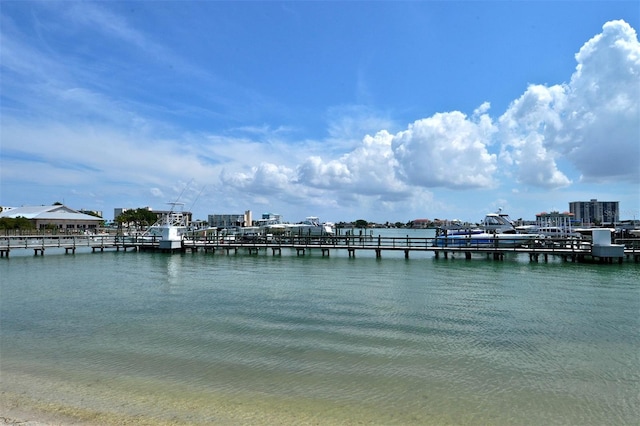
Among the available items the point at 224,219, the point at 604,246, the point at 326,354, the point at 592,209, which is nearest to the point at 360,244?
the point at 604,246

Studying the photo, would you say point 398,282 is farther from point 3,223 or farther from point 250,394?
point 3,223

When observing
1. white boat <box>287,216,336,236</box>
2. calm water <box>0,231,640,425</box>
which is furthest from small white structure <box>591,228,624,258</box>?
white boat <box>287,216,336,236</box>

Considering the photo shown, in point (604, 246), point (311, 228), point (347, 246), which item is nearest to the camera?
point (604, 246)

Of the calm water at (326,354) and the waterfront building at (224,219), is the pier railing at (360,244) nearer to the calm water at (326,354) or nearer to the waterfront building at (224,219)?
the calm water at (326,354)

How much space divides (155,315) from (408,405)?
991 cm

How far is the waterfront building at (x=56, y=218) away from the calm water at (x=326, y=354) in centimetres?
9473

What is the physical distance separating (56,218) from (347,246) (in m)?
92.5

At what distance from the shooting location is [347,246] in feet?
129

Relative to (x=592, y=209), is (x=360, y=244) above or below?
below

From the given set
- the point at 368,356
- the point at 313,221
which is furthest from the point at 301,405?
the point at 313,221

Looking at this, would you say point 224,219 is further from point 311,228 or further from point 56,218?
point 311,228

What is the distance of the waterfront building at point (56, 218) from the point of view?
3917 inches

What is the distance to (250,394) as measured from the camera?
25.3 ft

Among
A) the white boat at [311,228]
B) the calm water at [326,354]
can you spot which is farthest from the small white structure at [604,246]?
the white boat at [311,228]
